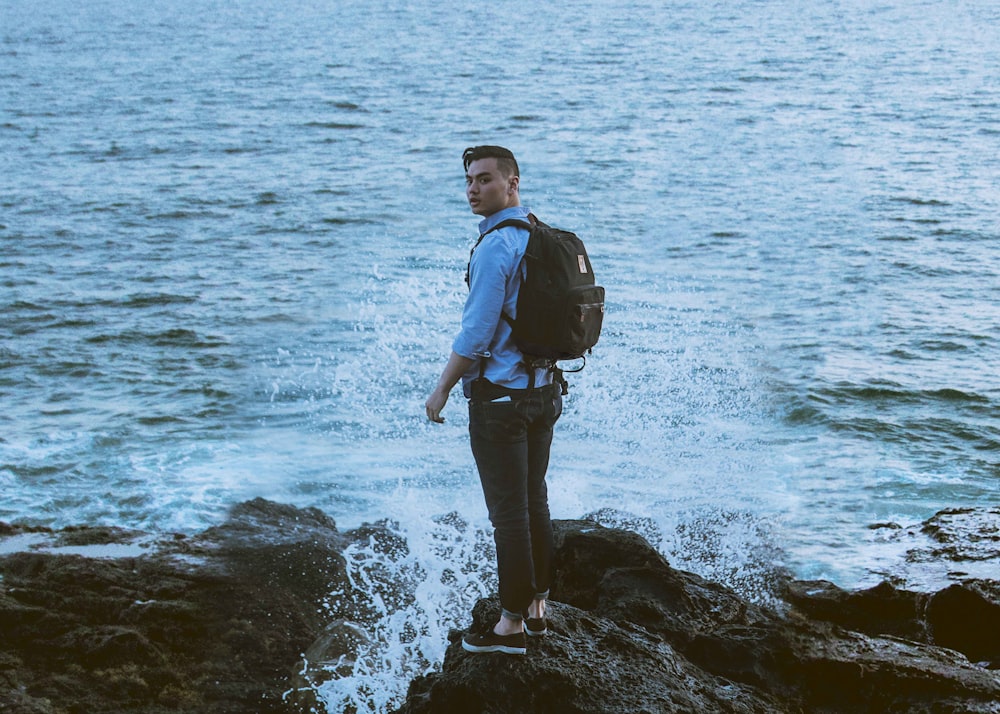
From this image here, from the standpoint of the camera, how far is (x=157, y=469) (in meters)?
9.91

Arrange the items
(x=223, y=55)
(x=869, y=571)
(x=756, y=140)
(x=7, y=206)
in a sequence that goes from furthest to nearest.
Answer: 1. (x=223, y=55)
2. (x=756, y=140)
3. (x=7, y=206)
4. (x=869, y=571)

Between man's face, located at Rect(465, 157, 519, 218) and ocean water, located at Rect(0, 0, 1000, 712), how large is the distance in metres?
3.02

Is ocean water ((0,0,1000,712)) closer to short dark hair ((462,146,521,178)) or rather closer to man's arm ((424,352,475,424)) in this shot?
man's arm ((424,352,475,424))

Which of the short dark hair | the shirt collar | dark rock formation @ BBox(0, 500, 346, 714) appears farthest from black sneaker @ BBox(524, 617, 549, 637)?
the short dark hair

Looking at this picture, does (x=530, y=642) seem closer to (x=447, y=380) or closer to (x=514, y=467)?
(x=514, y=467)

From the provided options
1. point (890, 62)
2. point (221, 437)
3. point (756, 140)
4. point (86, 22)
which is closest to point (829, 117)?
point (756, 140)

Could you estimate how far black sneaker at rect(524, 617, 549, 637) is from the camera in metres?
5.04

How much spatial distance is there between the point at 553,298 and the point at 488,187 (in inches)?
22.5

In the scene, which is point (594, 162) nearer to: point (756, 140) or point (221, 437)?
point (756, 140)

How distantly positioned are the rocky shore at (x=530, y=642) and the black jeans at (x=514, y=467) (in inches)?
16.8

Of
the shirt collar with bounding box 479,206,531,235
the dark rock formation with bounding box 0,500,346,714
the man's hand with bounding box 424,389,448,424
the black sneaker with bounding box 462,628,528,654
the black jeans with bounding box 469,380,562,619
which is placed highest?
the shirt collar with bounding box 479,206,531,235

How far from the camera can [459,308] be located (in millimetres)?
14805

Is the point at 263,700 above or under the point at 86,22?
under

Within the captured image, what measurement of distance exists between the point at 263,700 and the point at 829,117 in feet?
83.2
